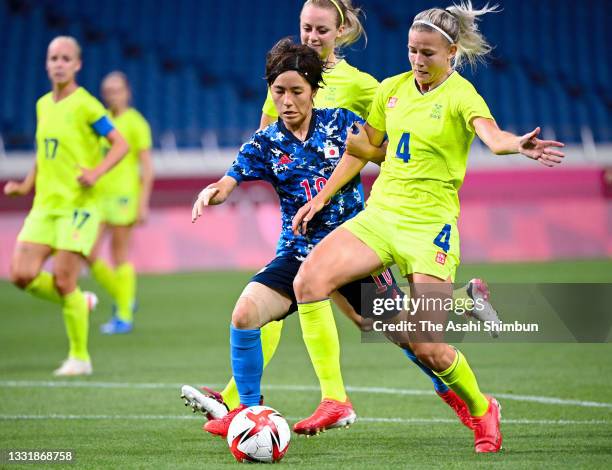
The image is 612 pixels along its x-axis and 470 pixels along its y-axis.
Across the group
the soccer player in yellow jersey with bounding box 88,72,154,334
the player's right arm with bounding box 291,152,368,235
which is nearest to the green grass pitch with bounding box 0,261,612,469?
the soccer player in yellow jersey with bounding box 88,72,154,334

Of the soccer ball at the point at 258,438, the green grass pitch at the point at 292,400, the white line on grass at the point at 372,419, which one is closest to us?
the soccer ball at the point at 258,438

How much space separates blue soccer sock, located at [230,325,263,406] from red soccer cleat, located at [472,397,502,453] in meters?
1.04

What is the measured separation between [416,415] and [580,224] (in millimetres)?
11054

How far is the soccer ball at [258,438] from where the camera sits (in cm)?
520

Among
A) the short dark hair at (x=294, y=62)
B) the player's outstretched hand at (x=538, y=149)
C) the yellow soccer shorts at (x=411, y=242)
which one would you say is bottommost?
the yellow soccer shorts at (x=411, y=242)

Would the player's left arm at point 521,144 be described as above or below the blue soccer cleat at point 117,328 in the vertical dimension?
above

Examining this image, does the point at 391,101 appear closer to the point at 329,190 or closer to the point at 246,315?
the point at 329,190

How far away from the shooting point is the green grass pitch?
5410 millimetres

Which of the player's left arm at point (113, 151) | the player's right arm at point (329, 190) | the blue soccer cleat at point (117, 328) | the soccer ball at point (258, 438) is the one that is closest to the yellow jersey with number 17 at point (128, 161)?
the blue soccer cleat at point (117, 328)

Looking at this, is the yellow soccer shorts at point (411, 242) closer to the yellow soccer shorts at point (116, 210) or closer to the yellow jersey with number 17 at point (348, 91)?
the yellow jersey with number 17 at point (348, 91)

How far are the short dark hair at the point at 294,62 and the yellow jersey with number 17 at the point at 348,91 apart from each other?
19.7 inches

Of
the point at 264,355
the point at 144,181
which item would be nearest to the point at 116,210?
the point at 144,181

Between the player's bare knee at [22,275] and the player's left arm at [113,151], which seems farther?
the player's left arm at [113,151]

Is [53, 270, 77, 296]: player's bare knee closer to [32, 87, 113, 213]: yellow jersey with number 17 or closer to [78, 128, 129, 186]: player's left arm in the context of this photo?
[32, 87, 113, 213]: yellow jersey with number 17
